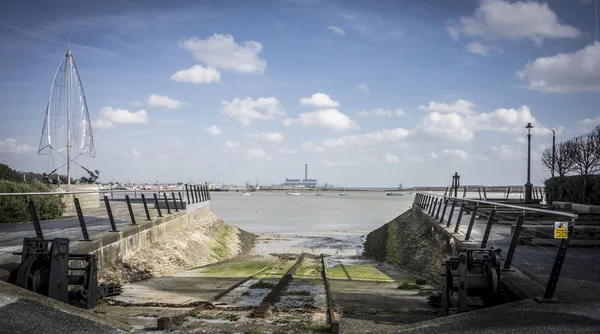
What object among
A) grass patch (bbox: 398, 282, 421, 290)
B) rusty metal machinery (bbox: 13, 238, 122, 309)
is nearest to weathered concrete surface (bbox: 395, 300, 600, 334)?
grass patch (bbox: 398, 282, 421, 290)

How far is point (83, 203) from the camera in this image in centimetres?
2469

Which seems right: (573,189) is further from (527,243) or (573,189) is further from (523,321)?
(523,321)

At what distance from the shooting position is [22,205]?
56.1 ft

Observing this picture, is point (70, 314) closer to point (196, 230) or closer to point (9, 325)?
point (9, 325)

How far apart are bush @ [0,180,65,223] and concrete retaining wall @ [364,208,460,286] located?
481 inches

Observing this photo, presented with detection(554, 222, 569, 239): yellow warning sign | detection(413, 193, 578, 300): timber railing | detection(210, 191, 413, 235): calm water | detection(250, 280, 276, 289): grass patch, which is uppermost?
detection(554, 222, 569, 239): yellow warning sign

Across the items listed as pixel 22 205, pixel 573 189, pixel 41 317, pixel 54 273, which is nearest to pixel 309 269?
pixel 54 273

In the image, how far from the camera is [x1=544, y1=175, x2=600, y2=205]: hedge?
25.0 m

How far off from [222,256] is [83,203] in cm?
811

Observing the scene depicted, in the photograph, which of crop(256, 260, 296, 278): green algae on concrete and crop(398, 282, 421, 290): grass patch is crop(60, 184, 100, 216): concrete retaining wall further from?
crop(398, 282, 421, 290): grass patch

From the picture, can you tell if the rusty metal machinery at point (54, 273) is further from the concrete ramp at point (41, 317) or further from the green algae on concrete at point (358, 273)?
the green algae on concrete at point (358, 273)

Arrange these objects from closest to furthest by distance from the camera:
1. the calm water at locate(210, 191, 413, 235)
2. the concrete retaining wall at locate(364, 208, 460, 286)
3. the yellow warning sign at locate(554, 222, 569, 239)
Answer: the yellow warning sign at locate(554, 222, 569, 239) < the concrete retaining wall at locate(364, 208, 460, 286) < the calm water at locate(210, 191, 413, 235)

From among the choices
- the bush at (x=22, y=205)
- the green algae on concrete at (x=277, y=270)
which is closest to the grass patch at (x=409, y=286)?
the green algae on concrete at (x=277, y=270)

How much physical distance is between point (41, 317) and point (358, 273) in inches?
400
